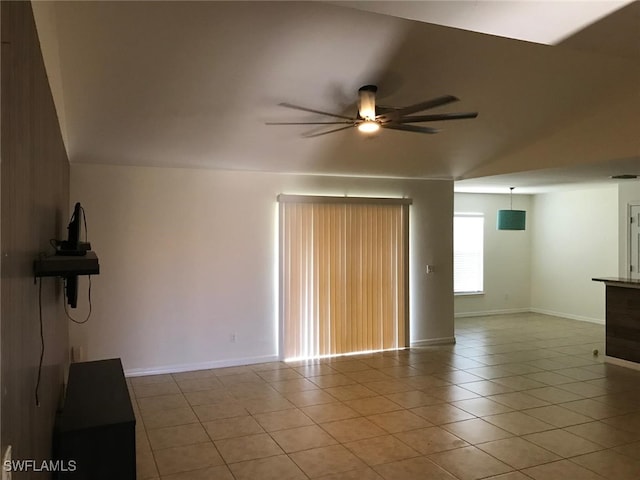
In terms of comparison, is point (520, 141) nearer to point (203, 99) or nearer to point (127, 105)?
point (203, 99)

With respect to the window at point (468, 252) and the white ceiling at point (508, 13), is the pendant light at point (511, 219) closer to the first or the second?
the window at point (468, 252)

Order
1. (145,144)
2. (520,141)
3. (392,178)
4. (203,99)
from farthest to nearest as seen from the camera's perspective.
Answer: (392,178) → (520,141) → (145,144) → (203,99)

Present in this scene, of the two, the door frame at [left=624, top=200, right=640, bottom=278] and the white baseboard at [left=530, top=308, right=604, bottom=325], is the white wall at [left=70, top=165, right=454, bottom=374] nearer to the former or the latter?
the door frame at [left=624, top=200, right=640, bottom=278]

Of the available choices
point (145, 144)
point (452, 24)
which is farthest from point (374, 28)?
point (145, 144)

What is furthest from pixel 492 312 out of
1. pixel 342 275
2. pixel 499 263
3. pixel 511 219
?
pixel 342 275

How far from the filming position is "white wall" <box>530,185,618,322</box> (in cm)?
866

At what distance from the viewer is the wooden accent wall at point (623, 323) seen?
591 cm

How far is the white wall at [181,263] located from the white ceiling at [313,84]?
0.31 metres

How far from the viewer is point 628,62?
409 centimetres

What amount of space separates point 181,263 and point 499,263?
6645 mm

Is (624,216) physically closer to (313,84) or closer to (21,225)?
(313,84)

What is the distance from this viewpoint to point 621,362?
606 cm

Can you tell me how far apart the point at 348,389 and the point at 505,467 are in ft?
6.62

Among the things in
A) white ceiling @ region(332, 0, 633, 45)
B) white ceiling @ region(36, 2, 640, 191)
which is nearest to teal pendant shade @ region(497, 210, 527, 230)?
white ceiling @ region(36, 2, 640, 191)
